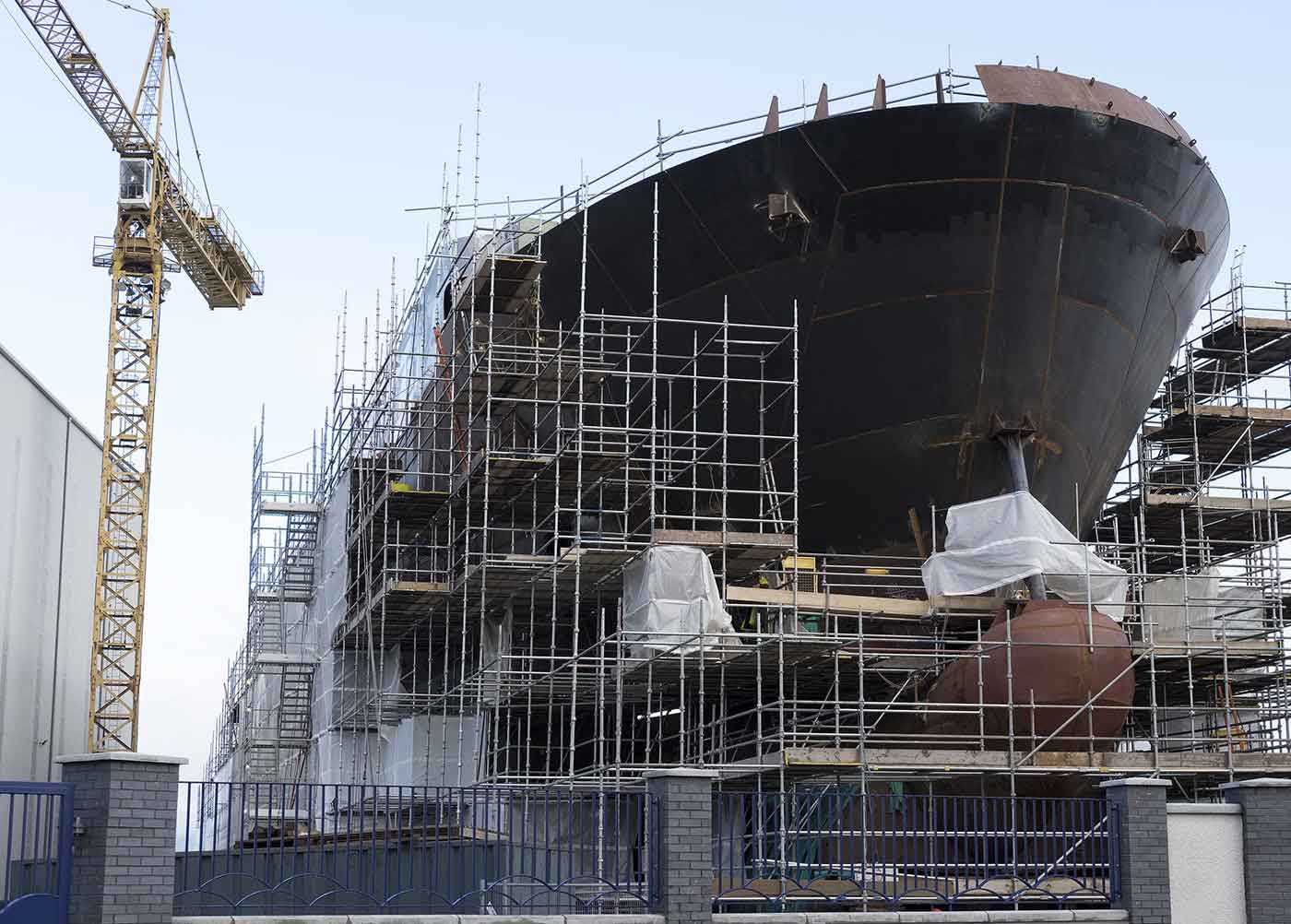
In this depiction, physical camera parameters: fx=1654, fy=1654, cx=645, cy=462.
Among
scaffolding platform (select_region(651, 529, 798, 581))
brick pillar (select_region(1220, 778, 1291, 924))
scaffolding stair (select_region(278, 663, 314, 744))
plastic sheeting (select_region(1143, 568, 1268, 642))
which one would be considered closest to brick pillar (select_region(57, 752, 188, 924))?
brick pillar (select_region(1220, 778, 1291, 924))

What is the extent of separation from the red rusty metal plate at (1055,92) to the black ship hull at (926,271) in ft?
0.98

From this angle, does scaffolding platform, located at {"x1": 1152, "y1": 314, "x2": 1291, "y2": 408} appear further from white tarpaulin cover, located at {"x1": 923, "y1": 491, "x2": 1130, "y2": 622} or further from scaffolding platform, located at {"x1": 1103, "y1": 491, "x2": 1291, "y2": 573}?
white tarpaulin cover, located at {"x1": 923, "y1": 491, "x2": 1130, "y2": 622}

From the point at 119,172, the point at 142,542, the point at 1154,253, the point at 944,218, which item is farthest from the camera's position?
the point at 119,172

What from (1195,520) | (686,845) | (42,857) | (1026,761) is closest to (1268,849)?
(686,845)

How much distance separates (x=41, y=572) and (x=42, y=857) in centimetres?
2256

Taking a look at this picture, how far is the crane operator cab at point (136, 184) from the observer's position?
50.8 m

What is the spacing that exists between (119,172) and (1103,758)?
130 ft

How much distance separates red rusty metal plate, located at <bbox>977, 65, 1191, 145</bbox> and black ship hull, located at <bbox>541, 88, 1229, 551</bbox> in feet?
0.98

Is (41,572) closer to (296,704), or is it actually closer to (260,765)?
(296,704)

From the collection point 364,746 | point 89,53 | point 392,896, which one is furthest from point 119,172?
point 392,896

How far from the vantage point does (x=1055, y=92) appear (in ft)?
80.2

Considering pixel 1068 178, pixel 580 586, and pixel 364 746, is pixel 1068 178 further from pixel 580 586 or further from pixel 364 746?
pixel 364 746

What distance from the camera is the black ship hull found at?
24.1 meters

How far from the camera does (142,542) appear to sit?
4747 centimetres
